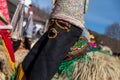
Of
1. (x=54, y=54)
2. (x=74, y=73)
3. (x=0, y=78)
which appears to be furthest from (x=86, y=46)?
(x=0, y=78)

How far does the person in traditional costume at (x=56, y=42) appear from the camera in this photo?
2.49 meters

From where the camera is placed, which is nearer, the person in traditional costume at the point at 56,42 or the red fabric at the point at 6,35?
the person in traditional costume at the point at 56,42

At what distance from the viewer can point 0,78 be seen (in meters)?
2.69

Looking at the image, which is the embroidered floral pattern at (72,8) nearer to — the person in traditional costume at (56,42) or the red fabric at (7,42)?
the person in traditional costume at (56,42)

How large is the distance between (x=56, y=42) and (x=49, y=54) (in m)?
0.10

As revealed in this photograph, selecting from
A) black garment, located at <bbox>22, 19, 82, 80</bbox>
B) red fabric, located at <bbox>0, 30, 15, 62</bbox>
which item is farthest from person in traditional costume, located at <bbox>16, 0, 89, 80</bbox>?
red fabric, located at <bbox>0, 30, 15, 62</bbox>

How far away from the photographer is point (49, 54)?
249 centimetres

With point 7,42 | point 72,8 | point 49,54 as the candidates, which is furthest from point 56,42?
point 7,42

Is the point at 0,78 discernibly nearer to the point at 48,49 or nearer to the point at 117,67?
the point at 48,49

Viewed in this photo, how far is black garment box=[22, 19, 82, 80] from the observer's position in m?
2.48

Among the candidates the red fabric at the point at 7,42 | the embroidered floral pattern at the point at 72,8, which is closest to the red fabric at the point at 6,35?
the red fabric at the point at 7,42

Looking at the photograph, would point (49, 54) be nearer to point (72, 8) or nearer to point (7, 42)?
point (72, 8)

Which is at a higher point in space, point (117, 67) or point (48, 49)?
point (48, 49)

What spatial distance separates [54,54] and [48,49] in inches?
2.2
